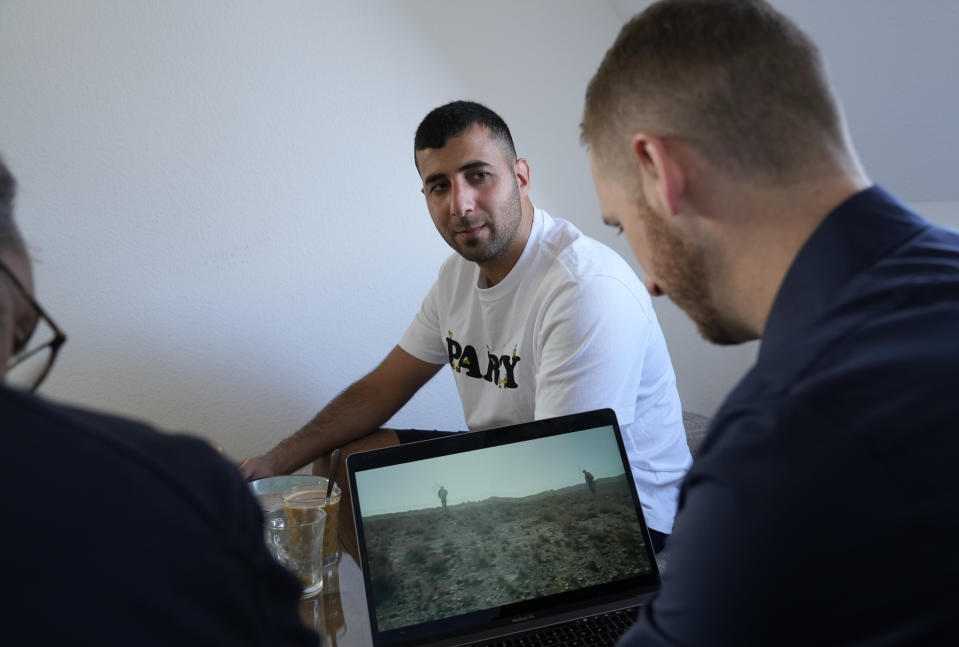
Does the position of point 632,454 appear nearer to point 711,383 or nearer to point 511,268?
point 511,268

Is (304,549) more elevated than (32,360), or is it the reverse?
(32,360)

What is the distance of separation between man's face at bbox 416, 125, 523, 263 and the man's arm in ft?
1.27

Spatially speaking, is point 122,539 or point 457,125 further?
point 457,125

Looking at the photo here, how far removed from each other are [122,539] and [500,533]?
64 cm

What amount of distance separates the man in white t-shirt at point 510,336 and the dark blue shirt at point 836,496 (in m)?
0.72

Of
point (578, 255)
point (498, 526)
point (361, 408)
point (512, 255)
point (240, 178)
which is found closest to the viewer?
point (498, 526)

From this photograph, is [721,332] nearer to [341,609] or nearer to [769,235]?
[769,235]

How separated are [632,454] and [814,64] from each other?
2.76 feet

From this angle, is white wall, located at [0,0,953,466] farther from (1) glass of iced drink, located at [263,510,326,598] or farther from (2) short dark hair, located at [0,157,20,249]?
(2) short dark hair, located at [0,157,20,249]

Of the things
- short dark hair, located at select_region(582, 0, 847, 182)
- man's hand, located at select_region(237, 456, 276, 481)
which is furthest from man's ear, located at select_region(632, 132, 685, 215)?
man's hand, located at select_region(237, 456, 276, 481)

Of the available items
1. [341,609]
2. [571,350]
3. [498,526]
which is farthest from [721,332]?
[341,609]

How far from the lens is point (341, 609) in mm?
1093

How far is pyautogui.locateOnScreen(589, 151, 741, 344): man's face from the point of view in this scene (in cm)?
90

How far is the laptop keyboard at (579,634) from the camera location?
0.95 metres
